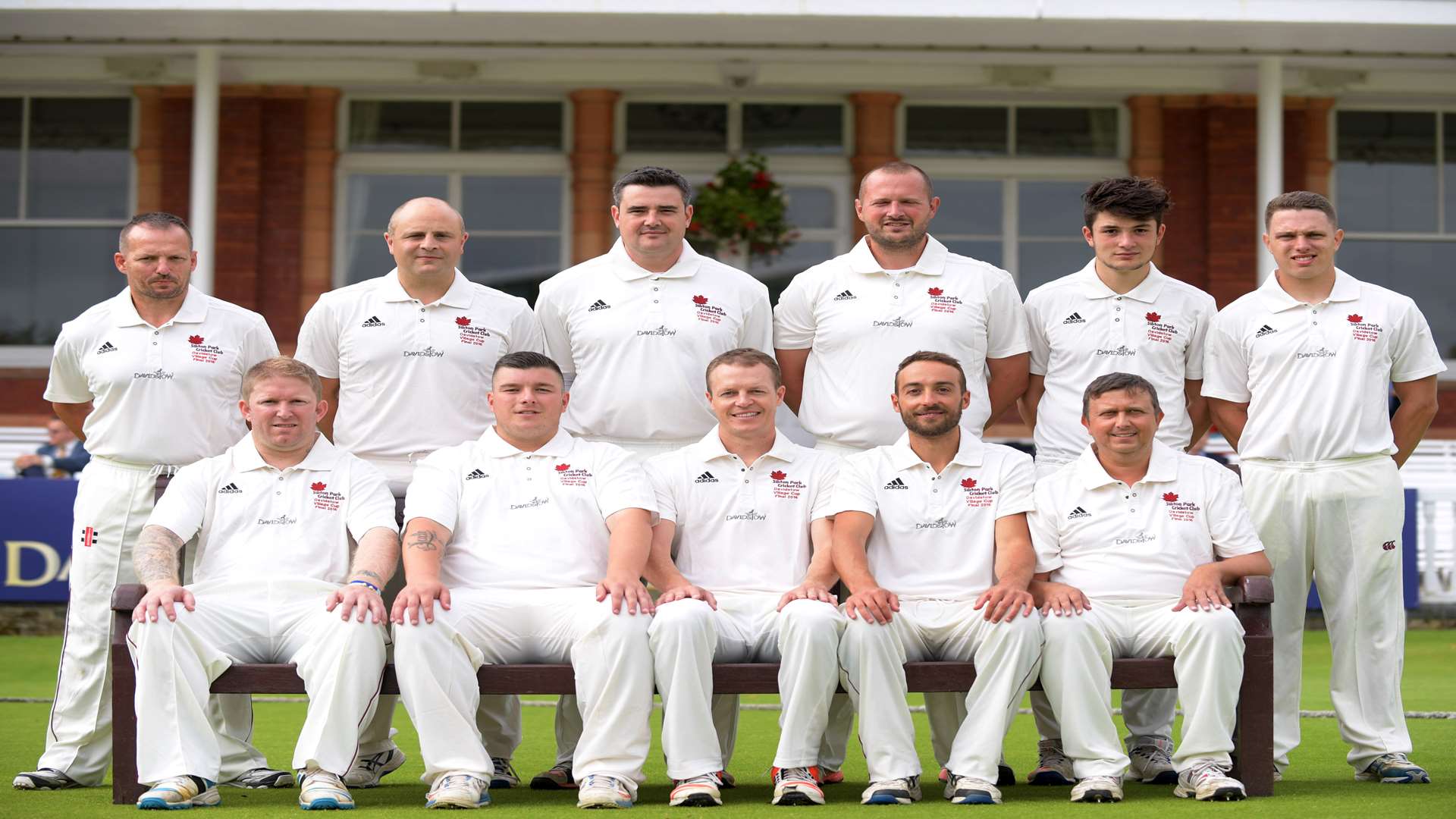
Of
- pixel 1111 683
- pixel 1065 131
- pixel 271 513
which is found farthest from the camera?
pixel 1065 131

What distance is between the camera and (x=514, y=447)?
543 centimetres

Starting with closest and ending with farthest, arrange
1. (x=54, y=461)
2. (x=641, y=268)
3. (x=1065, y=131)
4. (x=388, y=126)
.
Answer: (x=641, y=268), (x=54, y=461), (x=388, y=126), (x=1065, y=131)

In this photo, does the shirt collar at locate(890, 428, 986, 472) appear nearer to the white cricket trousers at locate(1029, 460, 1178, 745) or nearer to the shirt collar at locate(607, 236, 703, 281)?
the white cricket trousers at locate(1029, 460, 1178, 745)

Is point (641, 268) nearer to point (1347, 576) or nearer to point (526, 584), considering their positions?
point (526, 584)

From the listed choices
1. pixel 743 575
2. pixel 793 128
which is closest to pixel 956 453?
pixel 743 575

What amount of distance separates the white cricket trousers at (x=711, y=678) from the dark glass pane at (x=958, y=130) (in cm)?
969

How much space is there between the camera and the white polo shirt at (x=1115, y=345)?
19.0 feet

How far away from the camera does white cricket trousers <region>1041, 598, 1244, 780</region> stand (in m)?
4.96

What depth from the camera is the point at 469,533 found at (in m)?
5.34

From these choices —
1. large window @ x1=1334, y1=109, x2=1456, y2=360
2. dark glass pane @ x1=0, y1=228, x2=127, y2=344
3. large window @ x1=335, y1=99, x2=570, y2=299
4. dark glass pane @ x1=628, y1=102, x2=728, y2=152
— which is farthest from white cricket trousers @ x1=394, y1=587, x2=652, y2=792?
large window @ x1=1334, y1=109, x2=1456, y2=360

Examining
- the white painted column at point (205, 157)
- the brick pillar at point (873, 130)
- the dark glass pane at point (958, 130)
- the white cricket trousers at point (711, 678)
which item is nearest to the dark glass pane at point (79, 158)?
the white painted column at point (205, 157)

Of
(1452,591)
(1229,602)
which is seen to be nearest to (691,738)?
(1229,602)

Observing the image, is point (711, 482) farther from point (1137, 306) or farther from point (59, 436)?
point (59, 436)

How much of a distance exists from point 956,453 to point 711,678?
1076mm
